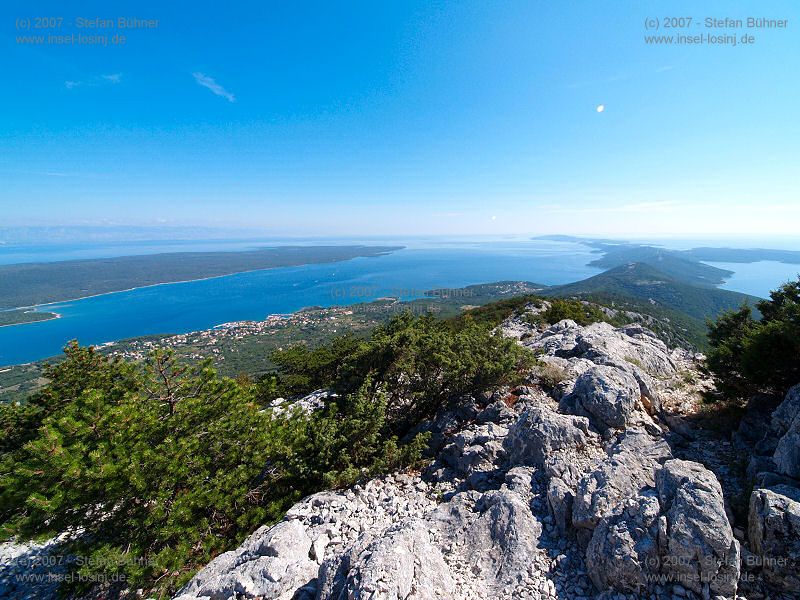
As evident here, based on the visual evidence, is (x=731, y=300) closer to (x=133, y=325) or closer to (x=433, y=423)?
(x=433, y=423)

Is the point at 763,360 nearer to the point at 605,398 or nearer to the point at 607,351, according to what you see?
the point at 605,398

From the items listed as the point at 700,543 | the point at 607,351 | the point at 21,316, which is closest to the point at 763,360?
the point at 607,351

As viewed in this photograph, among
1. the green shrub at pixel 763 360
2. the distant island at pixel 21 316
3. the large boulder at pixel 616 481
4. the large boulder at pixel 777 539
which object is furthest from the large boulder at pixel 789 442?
the distant island at pixel 21 316

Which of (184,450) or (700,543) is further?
(184,450)

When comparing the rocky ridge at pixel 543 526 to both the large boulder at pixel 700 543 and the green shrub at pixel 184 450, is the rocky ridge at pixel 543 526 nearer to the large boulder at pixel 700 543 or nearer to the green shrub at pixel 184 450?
the large boulder at pixel 700 543

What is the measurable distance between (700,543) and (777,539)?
4.18 ft

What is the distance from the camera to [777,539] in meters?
5.39

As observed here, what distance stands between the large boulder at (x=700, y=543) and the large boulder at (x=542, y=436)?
9.91 feet

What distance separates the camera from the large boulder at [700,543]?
5258 mm

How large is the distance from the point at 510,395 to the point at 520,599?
7736 millimetres

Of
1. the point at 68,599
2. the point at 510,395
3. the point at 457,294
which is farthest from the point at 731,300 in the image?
the point at 68,599

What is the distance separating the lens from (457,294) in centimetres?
13012

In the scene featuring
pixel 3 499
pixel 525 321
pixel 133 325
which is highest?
pixel 3 499

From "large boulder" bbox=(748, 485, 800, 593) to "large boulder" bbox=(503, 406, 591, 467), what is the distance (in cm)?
379
